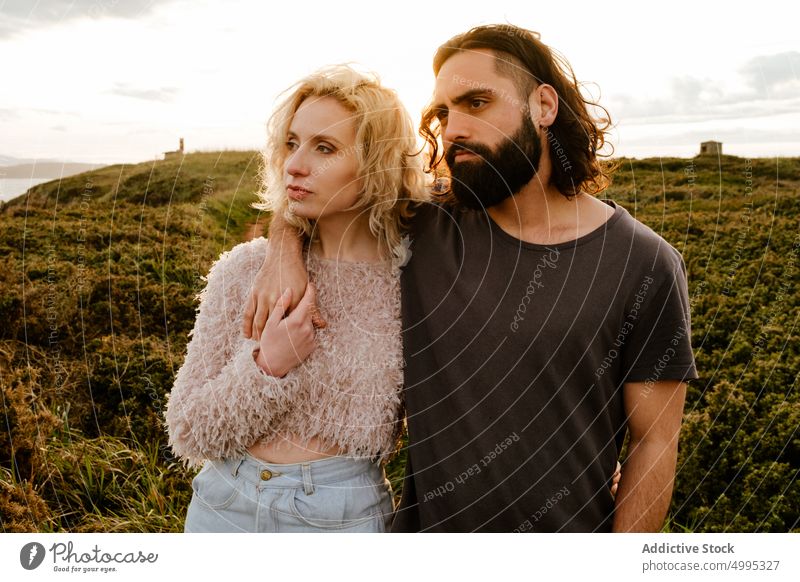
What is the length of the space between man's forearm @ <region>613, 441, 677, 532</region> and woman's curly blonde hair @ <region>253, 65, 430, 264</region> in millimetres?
1014

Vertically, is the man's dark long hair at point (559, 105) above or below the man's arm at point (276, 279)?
above

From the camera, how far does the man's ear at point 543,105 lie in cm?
243

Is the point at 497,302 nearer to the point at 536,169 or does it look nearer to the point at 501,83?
the point at 536,169

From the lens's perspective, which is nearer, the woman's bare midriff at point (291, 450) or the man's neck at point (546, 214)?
the woman's bare midriff at point (291, 450)

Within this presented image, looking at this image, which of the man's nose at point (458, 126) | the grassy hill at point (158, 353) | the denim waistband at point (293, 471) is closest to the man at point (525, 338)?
the man's nose at point (458, 126)

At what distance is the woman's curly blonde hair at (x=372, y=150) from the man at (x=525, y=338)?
122 millimetres

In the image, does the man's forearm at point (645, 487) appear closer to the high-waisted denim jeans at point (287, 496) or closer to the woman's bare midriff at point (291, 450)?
the high-waisted denim jeans at point (287, 496)

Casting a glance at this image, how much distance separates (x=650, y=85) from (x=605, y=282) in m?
1.09

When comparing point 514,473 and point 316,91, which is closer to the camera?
point 316,91

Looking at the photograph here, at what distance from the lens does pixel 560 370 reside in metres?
2.24

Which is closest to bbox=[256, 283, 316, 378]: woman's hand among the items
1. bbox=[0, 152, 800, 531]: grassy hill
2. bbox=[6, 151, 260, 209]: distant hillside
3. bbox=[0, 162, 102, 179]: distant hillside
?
bbox=[0, 162, 102, 179]: distant hillside
